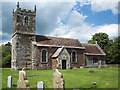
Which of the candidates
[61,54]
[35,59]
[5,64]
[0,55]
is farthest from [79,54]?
[0,55]

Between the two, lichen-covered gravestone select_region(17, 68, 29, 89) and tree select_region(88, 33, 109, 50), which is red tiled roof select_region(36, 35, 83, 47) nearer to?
lichen-covered gravestone select_region(17, 68, 29, 89)

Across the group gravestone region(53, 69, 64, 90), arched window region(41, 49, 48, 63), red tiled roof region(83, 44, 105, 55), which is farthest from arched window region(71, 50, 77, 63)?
gravestone region(53, 69, 64, 90)

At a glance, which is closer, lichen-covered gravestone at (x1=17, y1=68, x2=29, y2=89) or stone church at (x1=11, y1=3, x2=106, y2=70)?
lichen-covered gravestone at (x1=17, y1=68, x2=29, y2=89)

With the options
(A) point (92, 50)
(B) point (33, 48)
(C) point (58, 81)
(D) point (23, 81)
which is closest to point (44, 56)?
(B) point (33, 48)

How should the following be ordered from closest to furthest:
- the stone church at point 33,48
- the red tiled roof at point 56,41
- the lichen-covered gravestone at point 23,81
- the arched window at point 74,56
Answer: the lichen-covered gravestone at point 23,81 < the stone church at point 33,48 < the red tiled roof at point 56,41 < the arched window at point 74,56

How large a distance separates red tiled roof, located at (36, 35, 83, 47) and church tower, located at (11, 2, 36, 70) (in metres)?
1.90

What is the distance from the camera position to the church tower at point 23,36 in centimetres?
4028

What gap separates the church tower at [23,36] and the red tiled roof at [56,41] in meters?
1.90

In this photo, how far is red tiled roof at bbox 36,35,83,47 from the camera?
42781 millimetres

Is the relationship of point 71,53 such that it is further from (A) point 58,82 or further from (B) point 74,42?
(A) point 58,82

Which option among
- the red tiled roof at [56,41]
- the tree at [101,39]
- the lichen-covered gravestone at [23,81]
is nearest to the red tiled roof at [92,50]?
the red tiled roof at [56,41]

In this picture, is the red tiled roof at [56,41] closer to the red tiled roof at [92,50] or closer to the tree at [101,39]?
the red tiled roof at [92,50]

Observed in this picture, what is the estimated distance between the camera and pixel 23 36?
135 ft

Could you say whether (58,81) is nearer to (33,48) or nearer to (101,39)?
(33,48)
